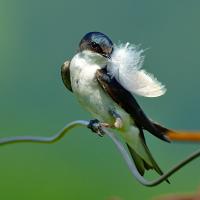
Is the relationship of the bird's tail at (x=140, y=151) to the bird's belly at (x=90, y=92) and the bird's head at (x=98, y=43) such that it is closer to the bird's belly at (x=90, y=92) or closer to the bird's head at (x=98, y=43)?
the bird's belly at (x=90, y=92)

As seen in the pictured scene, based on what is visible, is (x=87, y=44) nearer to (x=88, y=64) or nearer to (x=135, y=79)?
(x=88, y=64)

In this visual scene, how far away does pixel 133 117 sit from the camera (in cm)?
148

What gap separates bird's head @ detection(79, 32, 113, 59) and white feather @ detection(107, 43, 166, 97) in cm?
2

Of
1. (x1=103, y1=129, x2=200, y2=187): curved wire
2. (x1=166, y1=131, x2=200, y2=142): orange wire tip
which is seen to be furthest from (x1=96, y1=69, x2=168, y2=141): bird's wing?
(x1=166, y1=131, x2=200, y2=142): orange wire tip

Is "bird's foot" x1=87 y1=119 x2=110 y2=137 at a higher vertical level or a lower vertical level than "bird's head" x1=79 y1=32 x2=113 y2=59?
lower

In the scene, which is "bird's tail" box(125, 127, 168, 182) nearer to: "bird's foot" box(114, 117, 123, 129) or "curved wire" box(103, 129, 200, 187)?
"bird's foot" box(114, 117, 123, 129)

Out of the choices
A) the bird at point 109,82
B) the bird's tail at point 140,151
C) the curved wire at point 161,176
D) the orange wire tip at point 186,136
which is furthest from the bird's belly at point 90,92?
the orange wire tip at point 186,136

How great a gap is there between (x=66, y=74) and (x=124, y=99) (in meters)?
0.16

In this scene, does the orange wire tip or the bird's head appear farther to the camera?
the bird's head

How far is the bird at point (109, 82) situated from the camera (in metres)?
1.33

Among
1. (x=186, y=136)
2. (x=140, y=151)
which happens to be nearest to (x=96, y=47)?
(x=140, y=151)

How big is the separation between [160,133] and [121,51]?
8.0 inches

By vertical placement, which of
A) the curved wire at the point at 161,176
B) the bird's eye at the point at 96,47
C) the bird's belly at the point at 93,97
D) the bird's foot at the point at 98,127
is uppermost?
the bird's eye at the point at 96,47

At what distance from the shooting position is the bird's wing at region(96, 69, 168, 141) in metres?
1.40
